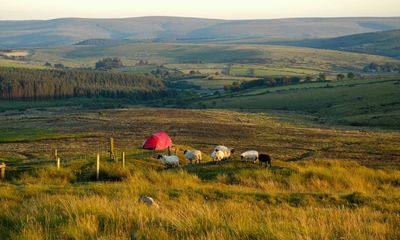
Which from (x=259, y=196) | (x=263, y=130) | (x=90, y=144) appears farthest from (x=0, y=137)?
(x=259, y=196)

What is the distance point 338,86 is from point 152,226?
12160 centimetres

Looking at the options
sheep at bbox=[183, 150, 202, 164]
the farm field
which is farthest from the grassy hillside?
sheep at bbox=[183, 150, 202, 164]

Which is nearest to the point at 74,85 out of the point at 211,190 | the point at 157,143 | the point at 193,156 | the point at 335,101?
the point at 335,101

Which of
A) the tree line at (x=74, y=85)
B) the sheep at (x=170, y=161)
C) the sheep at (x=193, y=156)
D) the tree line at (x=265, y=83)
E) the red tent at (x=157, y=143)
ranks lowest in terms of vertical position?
the tree line at (x=74, y=85)

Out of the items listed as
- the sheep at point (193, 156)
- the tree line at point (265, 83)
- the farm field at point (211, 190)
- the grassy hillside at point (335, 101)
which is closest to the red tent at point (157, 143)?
the farm field at point (211, 190)

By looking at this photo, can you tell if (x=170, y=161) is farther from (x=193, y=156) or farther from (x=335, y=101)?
(x=335, y=101)

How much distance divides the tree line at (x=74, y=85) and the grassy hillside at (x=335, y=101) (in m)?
46.1

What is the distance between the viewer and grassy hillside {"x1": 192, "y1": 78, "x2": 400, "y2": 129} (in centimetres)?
8562

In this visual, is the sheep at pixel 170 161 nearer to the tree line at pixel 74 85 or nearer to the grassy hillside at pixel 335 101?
the grassy hillside at pixel 335 101

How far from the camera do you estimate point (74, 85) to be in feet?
557

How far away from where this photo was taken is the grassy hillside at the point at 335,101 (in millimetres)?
85625

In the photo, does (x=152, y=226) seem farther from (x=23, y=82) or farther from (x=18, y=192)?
(x=23, y=82)

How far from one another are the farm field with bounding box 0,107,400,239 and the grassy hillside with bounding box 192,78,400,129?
1674 cm

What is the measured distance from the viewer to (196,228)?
357 inches
